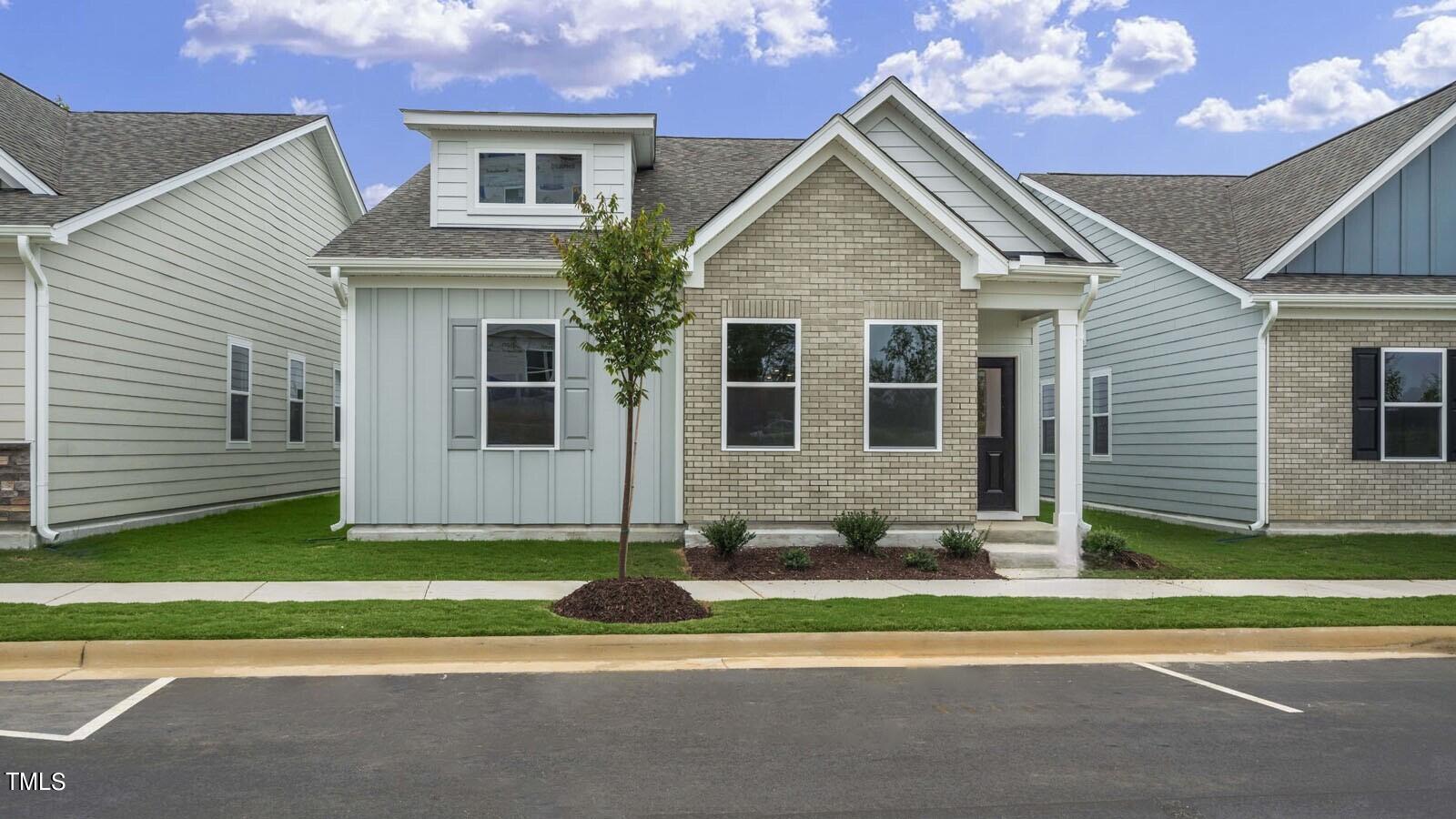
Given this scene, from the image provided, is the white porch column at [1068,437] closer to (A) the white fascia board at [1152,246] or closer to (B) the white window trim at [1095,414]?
(A) the white fascia board at [1152,246]

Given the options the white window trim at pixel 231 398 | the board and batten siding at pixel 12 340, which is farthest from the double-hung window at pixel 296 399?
the board and batten siding at pixel 12 340

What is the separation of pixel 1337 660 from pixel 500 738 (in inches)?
268

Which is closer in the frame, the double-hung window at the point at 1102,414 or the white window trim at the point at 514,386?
the white window trim at the point at 514,386

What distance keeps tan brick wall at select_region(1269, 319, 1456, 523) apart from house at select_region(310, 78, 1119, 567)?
383cm

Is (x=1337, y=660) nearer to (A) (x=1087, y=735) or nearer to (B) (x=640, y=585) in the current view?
(A) (x=1087, y=735)

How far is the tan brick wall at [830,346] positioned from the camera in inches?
525

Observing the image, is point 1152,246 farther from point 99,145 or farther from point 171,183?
point 99,145

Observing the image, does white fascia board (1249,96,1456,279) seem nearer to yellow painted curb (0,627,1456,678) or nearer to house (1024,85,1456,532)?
house (1024,85,1456,532)

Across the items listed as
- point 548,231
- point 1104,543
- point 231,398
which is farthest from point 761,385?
point 231,398

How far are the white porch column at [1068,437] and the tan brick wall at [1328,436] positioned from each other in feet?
12.3

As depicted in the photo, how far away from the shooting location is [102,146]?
1570 cm

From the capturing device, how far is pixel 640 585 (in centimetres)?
960

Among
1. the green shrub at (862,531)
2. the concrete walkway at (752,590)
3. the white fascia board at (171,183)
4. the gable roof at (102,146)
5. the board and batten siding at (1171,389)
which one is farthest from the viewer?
the board and batten siding at (1171,389)

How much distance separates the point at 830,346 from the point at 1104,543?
403cm
